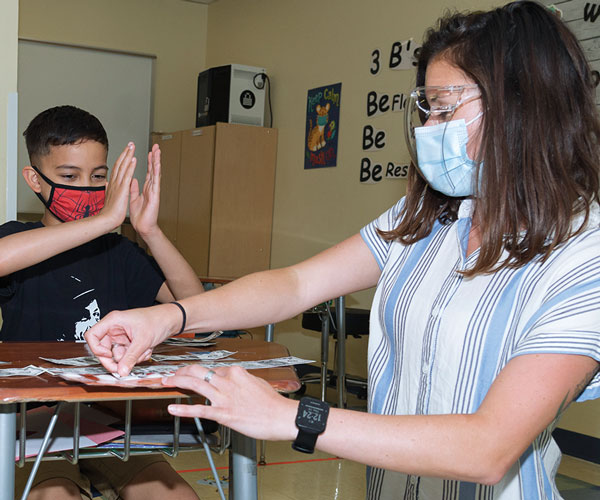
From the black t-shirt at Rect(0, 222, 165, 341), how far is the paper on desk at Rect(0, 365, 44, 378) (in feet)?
1.88

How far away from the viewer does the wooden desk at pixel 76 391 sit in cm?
99

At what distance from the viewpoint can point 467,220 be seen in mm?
1196

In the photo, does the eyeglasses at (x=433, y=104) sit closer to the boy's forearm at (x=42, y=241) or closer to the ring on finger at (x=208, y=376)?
the ring on finger at (x=208, y=376)

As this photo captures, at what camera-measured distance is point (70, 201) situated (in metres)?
1.83

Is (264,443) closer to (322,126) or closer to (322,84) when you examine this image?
(322,126)

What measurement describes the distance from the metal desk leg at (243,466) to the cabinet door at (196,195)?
4.50 metres

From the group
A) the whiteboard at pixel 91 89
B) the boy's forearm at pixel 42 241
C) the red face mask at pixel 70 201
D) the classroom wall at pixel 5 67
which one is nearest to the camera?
the boy's forearm at pixel 42 241

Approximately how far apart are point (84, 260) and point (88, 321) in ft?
0.59

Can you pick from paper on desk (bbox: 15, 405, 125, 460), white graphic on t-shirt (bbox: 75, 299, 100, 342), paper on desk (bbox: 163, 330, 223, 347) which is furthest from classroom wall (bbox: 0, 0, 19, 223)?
paper on desk (bbox: 15, 405, 125, 460)

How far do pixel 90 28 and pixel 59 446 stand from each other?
593 centimetres

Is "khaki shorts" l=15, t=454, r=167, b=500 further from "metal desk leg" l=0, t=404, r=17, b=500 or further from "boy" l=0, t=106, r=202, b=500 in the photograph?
"metal desk leg" l=0, t=404, r=17, b=500

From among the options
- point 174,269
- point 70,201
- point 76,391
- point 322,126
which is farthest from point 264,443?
point 322,126

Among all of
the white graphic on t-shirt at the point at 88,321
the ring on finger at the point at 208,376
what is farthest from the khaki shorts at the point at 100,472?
the ring on finger at the point at 208,376

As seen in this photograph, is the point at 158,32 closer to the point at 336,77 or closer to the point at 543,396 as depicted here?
the point at 336,77
